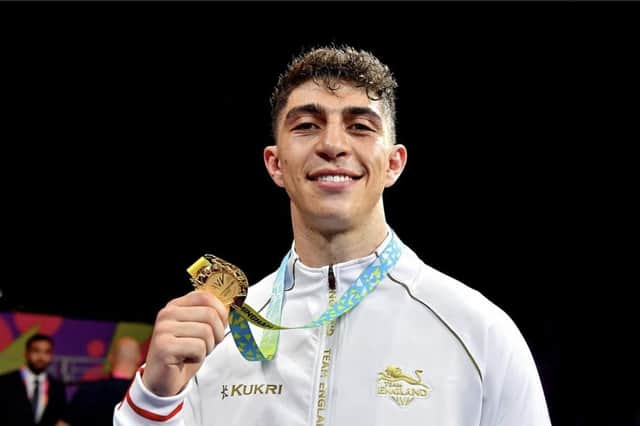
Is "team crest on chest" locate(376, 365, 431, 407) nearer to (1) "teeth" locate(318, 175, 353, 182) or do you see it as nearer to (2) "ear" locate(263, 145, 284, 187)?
(1) "teeth" locate(318, 175, 353, 182)

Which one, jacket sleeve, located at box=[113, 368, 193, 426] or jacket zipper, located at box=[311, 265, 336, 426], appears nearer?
jacket sleeve, located at box=[113, 368, 193, 426]

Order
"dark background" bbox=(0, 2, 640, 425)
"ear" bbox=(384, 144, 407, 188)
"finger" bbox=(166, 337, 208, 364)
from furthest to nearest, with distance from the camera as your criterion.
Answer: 1. "dark background" bbox=(0, 2, 640, 425)
2. "ear" bbox=(384, 144, 407, 188)
3. "finger" bbox=(166, 337, 208, 364)

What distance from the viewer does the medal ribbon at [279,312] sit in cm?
160

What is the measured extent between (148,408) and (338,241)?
0.55 metres

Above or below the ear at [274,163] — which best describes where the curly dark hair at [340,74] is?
above

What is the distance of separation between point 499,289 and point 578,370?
986mm

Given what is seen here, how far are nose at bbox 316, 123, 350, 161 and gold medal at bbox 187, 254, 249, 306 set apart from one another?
363 mm

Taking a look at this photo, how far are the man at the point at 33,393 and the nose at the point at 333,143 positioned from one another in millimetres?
4416

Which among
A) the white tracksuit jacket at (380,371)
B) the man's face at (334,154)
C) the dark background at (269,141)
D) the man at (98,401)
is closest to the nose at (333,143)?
the man's face at (334,154)

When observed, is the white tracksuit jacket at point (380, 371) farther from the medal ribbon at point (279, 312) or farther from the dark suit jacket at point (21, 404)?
the dark suit jacket at point (21, 404)

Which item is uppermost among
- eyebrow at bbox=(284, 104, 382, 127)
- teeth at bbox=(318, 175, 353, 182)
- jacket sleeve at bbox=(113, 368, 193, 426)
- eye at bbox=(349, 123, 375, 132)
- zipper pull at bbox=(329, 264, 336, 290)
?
eyebrow at bbox=(284, 104, 382, 127)

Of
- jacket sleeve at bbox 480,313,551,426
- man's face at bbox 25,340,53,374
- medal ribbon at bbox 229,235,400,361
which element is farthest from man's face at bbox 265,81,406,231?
man's face at bbox 25,340,53,374

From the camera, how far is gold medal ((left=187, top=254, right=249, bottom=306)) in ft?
4.78

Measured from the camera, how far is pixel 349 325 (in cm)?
173
